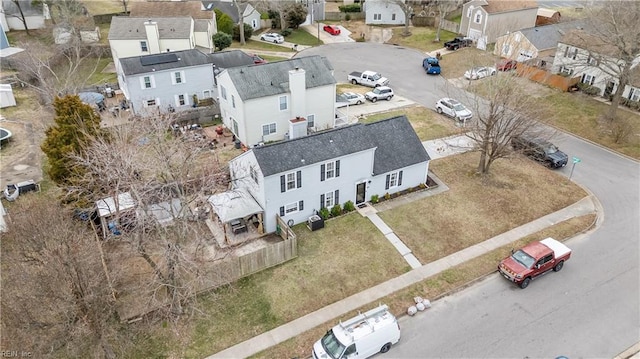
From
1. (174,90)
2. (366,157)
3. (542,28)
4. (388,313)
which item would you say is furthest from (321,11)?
(388,313)

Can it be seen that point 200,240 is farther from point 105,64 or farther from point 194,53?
point 105,64

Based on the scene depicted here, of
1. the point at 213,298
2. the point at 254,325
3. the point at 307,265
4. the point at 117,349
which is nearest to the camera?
the point at 117,349

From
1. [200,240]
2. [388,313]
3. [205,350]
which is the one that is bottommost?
[205,350]

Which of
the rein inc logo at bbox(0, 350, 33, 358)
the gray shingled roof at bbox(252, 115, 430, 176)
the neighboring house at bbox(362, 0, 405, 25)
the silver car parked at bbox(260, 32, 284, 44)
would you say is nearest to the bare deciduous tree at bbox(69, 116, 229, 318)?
the gray shingled roof at bbox(252, 115, 430, 176)

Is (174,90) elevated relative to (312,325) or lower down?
elevated

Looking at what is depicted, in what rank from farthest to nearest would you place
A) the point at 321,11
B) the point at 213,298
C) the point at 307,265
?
1. the point at 321,11
2. the point at 307,265
3. the point at 213,298

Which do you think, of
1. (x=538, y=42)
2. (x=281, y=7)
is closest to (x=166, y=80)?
(x=281, y=7)

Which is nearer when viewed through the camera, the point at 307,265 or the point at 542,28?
the point at 307,265
